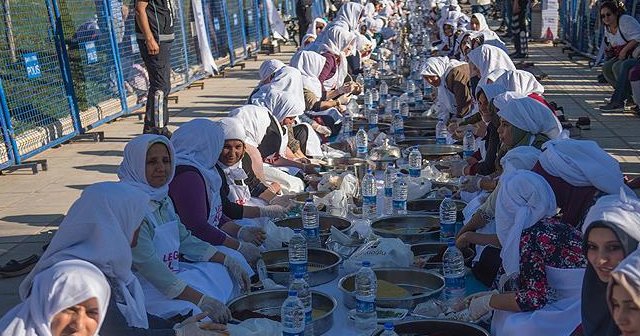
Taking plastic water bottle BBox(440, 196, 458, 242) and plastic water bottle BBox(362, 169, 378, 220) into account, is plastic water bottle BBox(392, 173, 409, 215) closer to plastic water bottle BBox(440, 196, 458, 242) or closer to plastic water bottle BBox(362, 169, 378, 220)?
plastic water bottle BBox(362, 169, 378, 220)

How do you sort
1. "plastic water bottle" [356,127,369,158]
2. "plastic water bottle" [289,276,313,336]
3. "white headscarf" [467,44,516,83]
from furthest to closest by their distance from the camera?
"white headscarf" [467,44,516,83] < "plastic water bottle" [356,127,369,158] < "plastic water bottle" [289,276,313,336]

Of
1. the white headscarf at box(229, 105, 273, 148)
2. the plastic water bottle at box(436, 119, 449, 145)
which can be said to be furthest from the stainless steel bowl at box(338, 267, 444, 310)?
the plastic water bottle at box(436, 119, 449, 145)

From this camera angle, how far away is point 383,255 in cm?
471

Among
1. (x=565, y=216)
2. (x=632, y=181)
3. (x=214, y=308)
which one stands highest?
(x=565, y=216)

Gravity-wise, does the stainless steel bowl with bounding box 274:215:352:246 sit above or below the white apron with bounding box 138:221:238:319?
below

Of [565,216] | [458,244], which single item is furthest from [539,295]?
[458,244]

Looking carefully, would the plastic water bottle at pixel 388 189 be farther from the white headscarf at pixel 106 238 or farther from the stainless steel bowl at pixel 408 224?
the white headscarf at pixel 106 238

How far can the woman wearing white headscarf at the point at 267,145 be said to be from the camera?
6379mm

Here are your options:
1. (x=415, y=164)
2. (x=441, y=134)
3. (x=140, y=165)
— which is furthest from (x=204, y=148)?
(x=441, y=134)

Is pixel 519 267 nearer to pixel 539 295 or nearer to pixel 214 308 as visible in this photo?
pixel 539 295

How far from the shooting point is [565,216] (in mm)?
3812

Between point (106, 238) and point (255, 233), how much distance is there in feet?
6.78

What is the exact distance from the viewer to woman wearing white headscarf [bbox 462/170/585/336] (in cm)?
348

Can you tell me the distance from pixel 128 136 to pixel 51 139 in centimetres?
105
